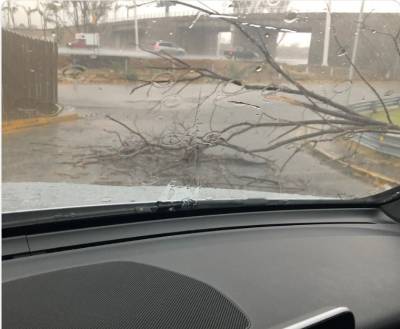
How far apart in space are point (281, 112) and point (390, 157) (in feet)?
2.55

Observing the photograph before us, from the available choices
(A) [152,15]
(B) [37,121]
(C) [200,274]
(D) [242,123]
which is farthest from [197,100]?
(C) [200,274]

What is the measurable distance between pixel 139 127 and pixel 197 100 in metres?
0.36

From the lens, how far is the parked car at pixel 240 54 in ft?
9.22

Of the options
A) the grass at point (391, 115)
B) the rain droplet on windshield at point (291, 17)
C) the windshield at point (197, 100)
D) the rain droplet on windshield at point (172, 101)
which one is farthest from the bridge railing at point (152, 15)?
the grass at point (391, 115)

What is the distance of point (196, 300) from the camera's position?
6.27ft

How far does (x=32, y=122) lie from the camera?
7.83ft

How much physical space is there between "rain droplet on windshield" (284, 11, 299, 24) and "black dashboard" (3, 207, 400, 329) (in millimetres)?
1132

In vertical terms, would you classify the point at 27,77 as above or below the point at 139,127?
above

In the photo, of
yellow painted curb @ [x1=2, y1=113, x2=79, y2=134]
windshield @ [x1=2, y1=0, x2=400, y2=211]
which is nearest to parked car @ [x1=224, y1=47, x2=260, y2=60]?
windshield @ [x1=2, y1=0, x2=400, y2=211]

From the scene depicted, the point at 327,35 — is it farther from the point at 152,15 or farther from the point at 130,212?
the point at 130,212

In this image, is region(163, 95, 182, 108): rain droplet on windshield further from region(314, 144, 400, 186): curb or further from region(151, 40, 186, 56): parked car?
region(314, 144, 400, 186): curb

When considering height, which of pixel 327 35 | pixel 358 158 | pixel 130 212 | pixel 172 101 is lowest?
pixel 130 212

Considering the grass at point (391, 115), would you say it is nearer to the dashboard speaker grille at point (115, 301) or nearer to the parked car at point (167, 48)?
the parked car at point (167, 48)

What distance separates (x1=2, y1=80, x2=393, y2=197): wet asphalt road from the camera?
2.38 m
